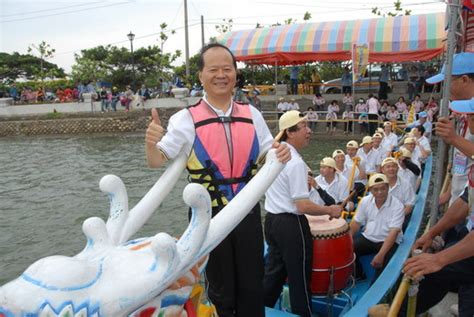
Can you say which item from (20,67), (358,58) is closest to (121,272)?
(358,58)

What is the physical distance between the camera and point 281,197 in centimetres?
287

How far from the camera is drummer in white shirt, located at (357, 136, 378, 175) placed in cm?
731

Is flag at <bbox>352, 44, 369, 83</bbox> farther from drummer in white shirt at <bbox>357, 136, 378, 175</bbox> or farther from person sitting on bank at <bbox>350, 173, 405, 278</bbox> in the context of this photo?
person sitting on bank at <bbox>350, 173, 405, 278</bbox>

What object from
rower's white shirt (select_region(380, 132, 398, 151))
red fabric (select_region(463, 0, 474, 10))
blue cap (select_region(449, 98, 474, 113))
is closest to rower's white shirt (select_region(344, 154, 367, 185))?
rower's white shirt (select_region(380, 132, 398, 151))

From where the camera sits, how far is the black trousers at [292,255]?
2873mm

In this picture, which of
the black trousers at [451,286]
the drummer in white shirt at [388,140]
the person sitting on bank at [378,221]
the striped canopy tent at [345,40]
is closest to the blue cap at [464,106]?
the black trousers at [451,286]

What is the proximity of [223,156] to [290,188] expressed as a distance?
961mm

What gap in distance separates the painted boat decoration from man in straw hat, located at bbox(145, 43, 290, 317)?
0.35m

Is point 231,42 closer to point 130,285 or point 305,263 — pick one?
Answer: point 305,263

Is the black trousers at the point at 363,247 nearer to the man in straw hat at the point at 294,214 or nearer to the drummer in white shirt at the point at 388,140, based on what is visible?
the man in straw hat at the point at 294,214

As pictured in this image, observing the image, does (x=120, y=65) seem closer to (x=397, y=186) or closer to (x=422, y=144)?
(x=422, y=144)

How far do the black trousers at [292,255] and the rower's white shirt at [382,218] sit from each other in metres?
1.22

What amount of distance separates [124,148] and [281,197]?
13813mm

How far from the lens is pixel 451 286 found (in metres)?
2.52
